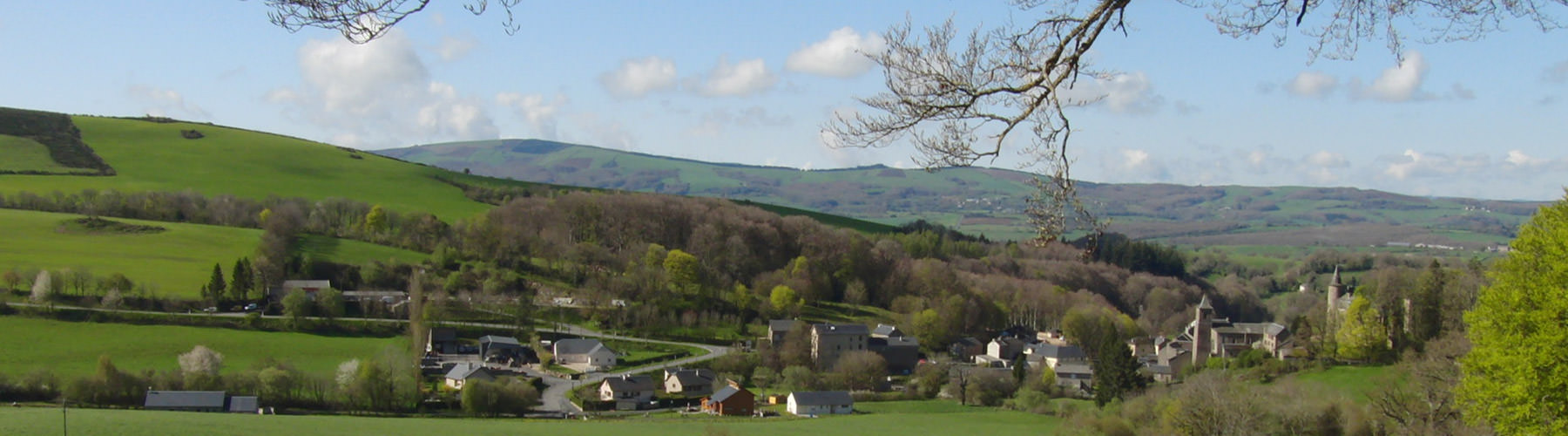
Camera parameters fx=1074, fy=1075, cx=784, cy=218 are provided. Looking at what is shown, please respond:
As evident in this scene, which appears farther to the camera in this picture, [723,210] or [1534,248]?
[723,210]

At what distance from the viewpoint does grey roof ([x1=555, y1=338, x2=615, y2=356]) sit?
52.1 meters

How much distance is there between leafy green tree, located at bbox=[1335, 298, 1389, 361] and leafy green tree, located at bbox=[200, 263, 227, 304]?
50.8 metres

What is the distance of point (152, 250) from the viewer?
191 ft

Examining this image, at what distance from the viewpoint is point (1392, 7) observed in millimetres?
6023

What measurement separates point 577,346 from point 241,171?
54.9m

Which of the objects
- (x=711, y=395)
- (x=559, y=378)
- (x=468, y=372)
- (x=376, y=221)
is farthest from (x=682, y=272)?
(x=468, y=372)

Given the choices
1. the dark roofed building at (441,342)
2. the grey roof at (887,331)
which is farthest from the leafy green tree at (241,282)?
the grey roof at (887,331)

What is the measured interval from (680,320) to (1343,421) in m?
37.8

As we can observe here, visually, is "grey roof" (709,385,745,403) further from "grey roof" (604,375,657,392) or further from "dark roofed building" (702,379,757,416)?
"grey roof" (604,375,657,392)

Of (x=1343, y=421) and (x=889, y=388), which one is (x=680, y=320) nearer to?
(x=889, y=388)

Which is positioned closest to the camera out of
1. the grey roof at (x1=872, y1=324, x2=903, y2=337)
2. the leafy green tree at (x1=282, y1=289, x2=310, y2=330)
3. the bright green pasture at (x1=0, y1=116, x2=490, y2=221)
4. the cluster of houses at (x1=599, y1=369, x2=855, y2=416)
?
the cluster of houses at (x1=599, y1=369, x2=855, y2=416)

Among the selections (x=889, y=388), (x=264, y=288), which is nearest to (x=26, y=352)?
(x=264, y=288)

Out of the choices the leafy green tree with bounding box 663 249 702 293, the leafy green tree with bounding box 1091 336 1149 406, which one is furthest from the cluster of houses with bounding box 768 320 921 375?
the leafy green tree with bounding box 1091 336 1149 406

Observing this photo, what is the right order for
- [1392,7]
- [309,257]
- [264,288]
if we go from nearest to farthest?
[1392,7], [264,288], [309,257]
